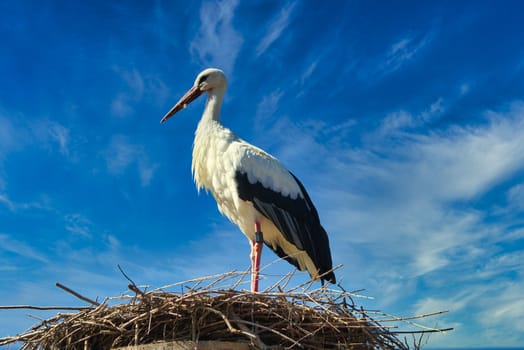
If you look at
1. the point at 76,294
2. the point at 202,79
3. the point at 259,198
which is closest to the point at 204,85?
the point at 202,79

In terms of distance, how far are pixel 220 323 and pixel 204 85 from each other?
3.90 metres

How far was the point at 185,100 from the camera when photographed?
22.6ft

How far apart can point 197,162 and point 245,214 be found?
3.00 feet

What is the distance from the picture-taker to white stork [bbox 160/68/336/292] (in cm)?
555

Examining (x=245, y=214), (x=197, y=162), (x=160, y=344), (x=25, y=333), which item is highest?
(x=197, y=162)

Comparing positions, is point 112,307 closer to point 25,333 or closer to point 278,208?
point 25,333

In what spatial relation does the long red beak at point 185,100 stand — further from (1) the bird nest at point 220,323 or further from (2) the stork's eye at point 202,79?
(1) the bird nest at point 220,323

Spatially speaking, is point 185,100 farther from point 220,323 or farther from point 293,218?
point 220,323

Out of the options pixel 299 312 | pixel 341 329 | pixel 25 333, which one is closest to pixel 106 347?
pixel 25 333

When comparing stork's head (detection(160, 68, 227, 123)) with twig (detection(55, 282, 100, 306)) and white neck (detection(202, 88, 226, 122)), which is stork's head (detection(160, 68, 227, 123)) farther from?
twig (detection(55, 282, 100, 306))

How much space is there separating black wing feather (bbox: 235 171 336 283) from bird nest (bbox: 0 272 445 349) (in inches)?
67.8

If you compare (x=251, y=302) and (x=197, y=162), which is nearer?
(x=251, y=302)

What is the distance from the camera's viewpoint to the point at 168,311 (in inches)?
133

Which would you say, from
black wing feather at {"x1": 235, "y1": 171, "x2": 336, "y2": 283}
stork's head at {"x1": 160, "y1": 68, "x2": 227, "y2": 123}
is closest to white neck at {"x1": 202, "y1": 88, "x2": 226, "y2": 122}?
stork's head at {"x1": 160, "y1": 68, "x2": 227, "y2": 123}
